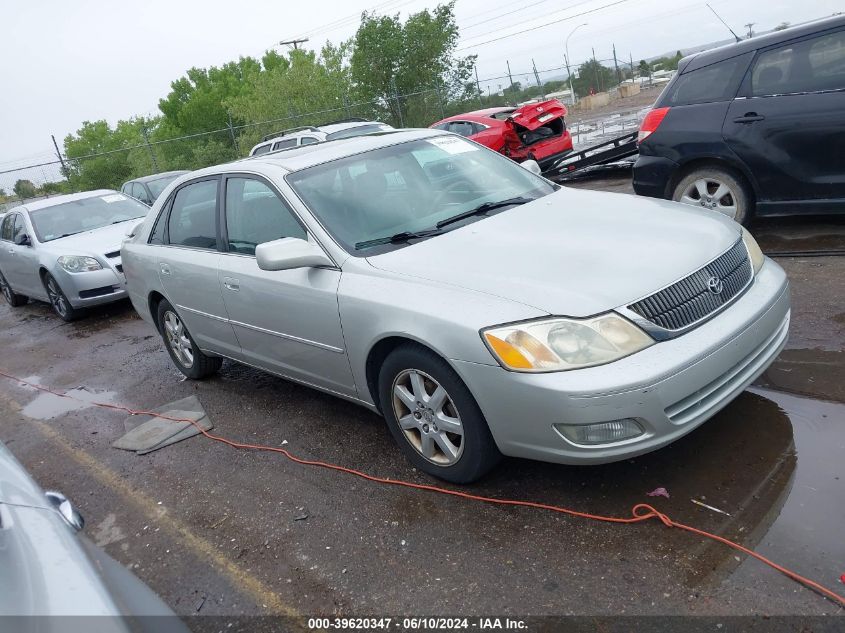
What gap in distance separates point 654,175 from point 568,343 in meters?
4.29

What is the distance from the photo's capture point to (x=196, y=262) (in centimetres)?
478

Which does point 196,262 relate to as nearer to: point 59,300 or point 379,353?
point 379,353

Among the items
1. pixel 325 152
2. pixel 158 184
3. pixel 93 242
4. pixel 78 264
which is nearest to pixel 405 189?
pixel 325 152

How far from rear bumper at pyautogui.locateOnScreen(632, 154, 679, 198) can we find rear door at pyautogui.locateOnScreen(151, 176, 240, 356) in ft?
13.2

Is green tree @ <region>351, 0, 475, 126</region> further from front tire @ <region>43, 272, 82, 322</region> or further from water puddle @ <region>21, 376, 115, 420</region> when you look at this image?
water puddle @ <region>21, 376, 115, 420</region>

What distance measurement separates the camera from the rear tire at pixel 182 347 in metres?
5.50

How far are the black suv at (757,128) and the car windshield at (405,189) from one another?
2.38m

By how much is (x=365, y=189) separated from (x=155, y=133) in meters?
78.7

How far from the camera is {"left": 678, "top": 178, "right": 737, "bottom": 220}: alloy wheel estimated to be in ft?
20.1

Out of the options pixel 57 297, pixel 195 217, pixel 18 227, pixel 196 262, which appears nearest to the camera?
pixel 196 262

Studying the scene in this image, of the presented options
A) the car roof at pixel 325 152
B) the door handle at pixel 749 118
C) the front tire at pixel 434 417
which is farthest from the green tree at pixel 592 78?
the front tire at pixel 434 417

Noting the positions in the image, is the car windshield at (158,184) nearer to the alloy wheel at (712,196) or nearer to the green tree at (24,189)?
the alloy wheel at (712,196)

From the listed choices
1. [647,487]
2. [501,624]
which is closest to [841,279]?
[647,487]

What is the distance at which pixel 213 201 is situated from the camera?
15.5 ft
